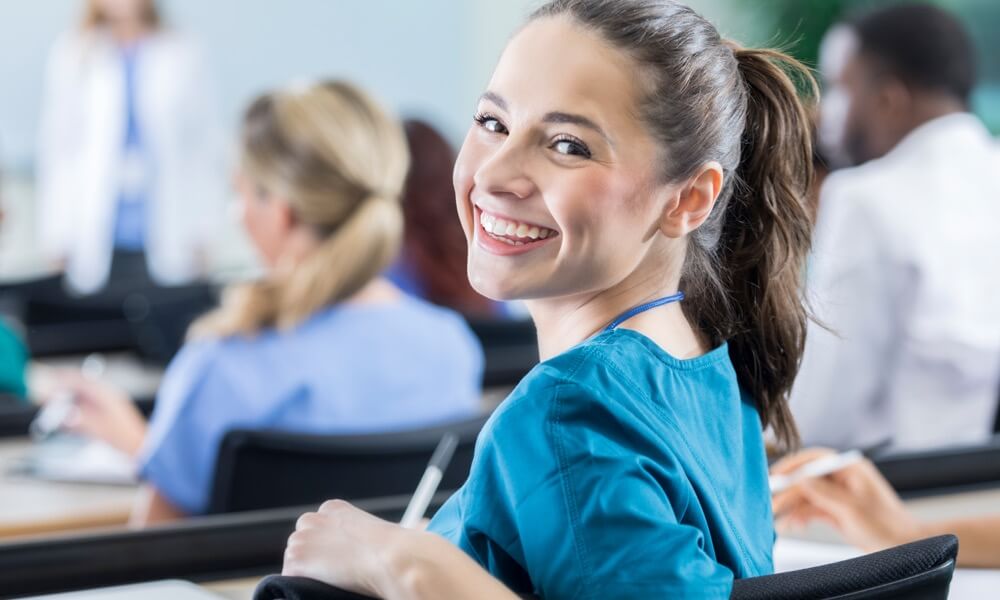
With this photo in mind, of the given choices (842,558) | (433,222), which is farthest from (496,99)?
(433,222)

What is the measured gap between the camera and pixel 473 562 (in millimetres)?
840

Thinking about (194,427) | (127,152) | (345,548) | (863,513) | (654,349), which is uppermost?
(654,349)

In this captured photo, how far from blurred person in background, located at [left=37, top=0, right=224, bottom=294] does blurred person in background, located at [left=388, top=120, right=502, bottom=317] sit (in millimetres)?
2827

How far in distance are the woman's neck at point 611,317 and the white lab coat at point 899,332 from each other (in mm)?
1540

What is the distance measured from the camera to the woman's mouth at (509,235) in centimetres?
96

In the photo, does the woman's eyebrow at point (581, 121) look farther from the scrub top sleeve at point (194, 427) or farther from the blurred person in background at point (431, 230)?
the blurred person in background at point (431, 230)

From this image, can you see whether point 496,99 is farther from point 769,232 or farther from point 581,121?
point 769,232

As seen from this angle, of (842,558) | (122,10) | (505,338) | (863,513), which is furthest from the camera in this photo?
(122,10)

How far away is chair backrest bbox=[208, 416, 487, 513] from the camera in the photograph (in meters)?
1.77

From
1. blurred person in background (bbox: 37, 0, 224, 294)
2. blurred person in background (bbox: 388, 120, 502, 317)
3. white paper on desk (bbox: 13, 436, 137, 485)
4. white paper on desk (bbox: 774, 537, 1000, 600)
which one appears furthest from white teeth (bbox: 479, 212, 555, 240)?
blurred person in background (bbox: 37, 0, 224, 294)

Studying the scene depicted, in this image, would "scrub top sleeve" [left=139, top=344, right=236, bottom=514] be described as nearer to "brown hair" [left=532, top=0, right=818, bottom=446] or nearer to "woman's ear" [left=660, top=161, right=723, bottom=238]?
"brown hair" [left=532, top=0, right=818, bottom=446]

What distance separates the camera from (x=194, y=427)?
2.12m

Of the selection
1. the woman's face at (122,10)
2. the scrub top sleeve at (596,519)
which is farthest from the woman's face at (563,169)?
the woman's face at (122,10)

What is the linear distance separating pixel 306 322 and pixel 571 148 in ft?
4.32
